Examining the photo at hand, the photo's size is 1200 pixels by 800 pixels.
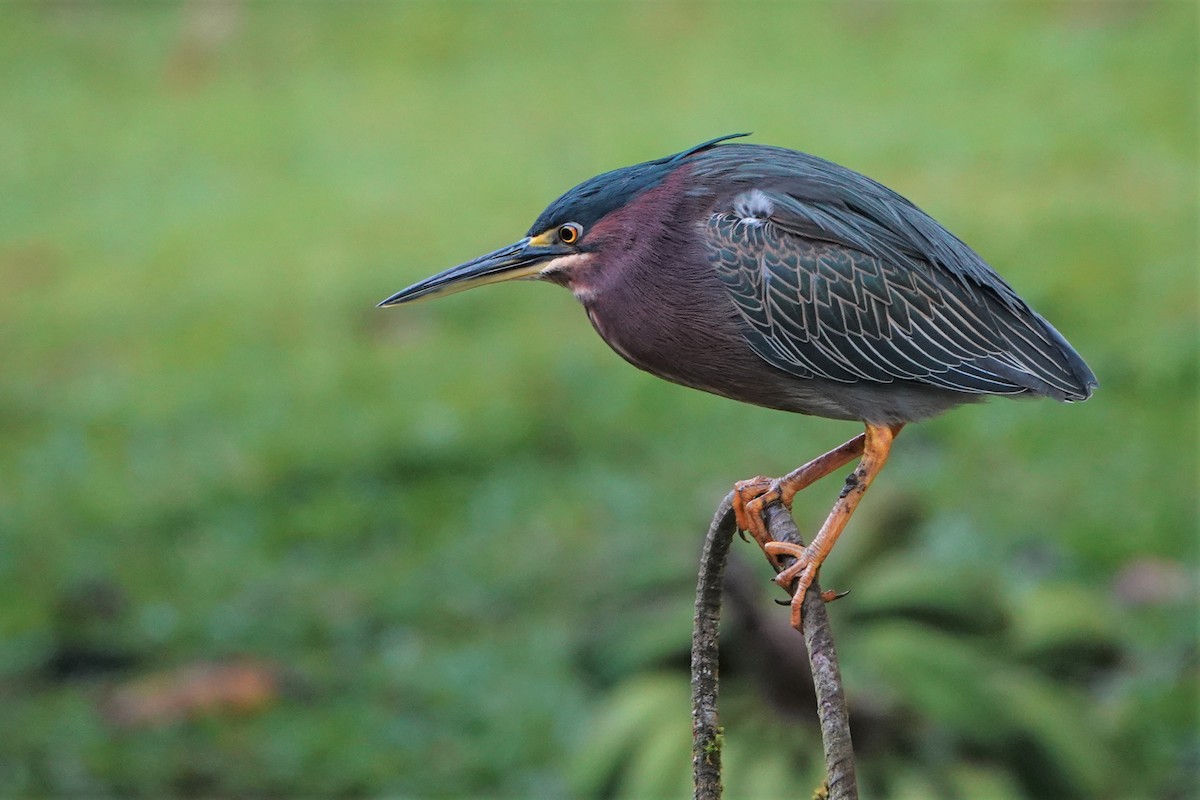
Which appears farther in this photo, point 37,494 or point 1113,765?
point 37,494

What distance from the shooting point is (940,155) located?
11078mm

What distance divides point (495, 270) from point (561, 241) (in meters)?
0.14

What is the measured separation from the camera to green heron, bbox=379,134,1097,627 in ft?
9.32

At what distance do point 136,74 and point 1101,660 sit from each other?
10962 millimetres

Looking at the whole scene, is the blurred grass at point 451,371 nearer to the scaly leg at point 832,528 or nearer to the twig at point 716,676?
the scaly leg at point 832,528

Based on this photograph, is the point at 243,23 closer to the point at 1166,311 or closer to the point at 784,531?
the point at 1166,311

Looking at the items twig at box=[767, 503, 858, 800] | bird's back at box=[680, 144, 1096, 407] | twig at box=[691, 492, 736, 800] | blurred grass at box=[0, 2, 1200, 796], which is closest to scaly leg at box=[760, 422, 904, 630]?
bird's back at box=[680, 144, 1096, 407]

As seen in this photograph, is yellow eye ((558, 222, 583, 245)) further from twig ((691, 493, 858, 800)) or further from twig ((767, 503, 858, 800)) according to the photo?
twig ((767, 503, 858, 800))

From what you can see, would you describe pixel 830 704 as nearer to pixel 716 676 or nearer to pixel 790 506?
pixel 716 676

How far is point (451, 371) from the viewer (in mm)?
9430

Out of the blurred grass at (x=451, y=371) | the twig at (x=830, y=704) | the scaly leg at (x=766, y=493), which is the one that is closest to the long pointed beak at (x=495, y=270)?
the scaly leg at (x=766, y=493)

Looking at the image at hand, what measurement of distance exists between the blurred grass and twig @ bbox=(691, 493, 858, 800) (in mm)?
3084

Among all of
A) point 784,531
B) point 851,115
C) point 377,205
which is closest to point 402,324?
point 377,205

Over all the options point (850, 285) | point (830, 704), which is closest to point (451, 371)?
point (850, 285)
